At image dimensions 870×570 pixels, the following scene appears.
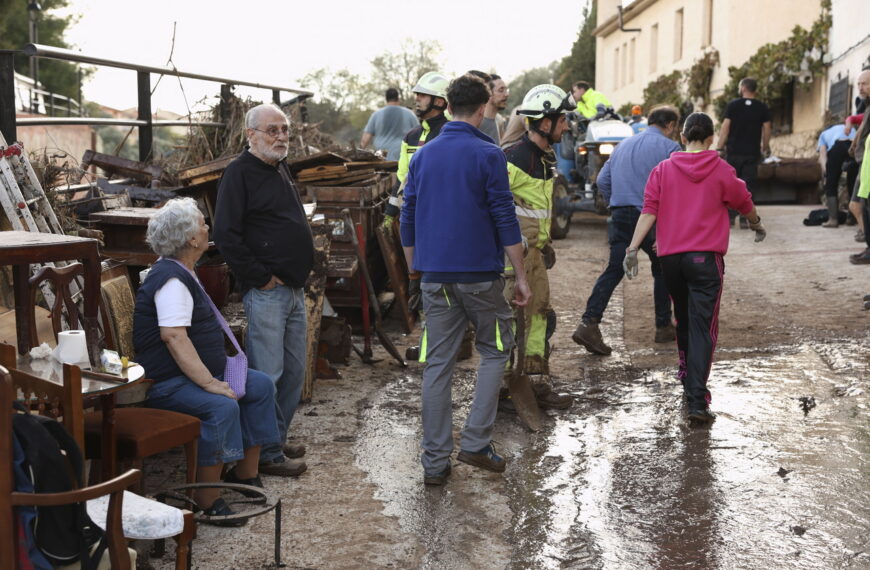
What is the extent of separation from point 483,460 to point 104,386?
2.15m

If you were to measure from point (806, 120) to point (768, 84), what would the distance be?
1136 mm

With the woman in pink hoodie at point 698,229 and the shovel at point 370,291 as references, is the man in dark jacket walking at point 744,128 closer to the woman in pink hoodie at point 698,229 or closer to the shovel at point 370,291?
the shovel at point 370,291

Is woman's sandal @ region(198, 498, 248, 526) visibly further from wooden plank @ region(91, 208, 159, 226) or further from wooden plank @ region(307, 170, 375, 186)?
wooden plank @ region(307, 170, 375, 186)

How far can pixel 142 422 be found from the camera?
4379mm

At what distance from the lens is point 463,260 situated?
5.18 meters

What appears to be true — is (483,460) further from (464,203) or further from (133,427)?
(133,427)

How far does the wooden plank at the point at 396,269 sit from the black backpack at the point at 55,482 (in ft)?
17.9

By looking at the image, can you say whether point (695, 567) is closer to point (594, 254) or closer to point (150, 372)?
point (150, 372)

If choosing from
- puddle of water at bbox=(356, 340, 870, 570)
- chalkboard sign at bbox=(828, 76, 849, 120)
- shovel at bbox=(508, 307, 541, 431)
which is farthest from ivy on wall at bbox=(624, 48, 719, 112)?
shovel at bbox=(508, 307, 541, 431)

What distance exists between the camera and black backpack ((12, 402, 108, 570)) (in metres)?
3.01

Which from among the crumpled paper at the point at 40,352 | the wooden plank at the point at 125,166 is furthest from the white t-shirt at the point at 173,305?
A: the wooden plank at the point at 125,166

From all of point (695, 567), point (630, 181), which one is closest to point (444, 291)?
point (695, 567)

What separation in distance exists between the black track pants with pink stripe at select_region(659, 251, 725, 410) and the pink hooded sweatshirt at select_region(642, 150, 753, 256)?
2.8 inches

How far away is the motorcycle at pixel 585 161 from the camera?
1441 cm
